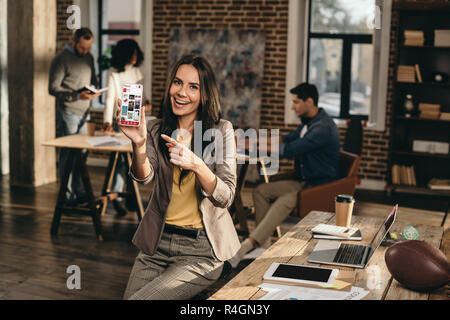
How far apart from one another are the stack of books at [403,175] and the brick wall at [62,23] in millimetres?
4765

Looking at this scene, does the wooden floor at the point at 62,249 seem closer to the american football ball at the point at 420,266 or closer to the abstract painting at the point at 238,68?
the american football ball at the point at 420,266

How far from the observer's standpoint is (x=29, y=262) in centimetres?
402

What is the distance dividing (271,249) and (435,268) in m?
0.66

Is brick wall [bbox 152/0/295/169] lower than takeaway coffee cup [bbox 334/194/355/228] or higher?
higher

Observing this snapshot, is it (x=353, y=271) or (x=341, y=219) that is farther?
(x=341, y=219)

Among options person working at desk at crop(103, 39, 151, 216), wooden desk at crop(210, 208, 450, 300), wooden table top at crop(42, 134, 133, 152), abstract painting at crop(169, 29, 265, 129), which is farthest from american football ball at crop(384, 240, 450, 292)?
abstract painting at crop(169, 29, 265, 129)

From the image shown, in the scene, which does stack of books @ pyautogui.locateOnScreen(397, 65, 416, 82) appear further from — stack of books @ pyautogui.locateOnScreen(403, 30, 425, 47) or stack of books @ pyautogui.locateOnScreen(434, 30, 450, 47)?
stack of books @ pyautogui.locateOnScreen(434, 30, 450, 47)

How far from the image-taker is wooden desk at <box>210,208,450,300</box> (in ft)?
5.53

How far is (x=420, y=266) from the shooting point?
167 centimetres

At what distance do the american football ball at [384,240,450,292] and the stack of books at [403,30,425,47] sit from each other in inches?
199
